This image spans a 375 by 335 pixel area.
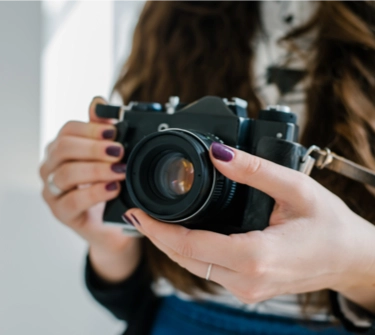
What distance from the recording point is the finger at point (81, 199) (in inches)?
19.5

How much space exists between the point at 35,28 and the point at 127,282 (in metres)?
0.45

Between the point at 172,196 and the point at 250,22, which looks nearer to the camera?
the point at 172,196

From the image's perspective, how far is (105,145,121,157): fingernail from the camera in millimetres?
485

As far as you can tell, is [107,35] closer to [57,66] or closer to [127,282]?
[57,66]

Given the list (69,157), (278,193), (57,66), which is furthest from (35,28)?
(278,193)

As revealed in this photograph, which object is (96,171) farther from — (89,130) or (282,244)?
(282,244)

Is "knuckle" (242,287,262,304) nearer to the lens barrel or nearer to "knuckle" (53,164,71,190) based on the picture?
the lens barrel

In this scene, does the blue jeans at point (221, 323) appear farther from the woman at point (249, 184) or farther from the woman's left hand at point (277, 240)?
the woman's left hand at point (277, 240)

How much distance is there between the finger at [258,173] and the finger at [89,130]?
0.18 m

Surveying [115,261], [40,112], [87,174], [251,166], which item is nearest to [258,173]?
[251,166]

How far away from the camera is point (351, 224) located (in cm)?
38

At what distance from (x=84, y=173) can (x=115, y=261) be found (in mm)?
194

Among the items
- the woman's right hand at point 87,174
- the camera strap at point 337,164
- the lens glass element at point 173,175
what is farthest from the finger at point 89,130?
the camera strap at point 337,164

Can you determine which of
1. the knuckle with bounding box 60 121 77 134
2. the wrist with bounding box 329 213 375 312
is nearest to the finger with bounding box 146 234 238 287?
the wrist with bounding box 329 213 375 312
